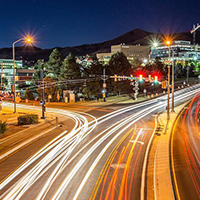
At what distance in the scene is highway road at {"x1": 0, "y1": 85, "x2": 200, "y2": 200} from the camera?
902cm

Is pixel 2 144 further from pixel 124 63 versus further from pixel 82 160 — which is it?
pixel 124 63

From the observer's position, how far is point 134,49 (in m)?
154

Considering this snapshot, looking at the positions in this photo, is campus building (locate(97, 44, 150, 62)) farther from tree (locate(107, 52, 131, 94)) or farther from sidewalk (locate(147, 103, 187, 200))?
sidewalk (locate(147, 103, 187, 200))

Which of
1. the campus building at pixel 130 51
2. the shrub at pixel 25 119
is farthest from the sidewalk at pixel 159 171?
the campus building at pixel 130 51

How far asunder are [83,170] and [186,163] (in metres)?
6.16

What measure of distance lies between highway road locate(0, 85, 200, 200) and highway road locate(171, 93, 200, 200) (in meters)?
1.67

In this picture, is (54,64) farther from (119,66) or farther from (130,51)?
(130,51)

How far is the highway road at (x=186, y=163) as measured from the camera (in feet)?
30.6

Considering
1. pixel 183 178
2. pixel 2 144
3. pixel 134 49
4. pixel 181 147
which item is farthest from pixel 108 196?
pixel 134 49

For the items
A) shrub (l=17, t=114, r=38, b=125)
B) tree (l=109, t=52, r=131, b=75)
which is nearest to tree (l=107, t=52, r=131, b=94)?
tree (l=109, t=52, r=131, b=75)

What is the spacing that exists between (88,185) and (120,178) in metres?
1.70

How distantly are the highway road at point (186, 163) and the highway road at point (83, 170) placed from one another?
167 cm

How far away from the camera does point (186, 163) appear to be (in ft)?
41.0

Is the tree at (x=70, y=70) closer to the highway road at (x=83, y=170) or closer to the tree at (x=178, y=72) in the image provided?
the highway road at (x=83, y=170)
